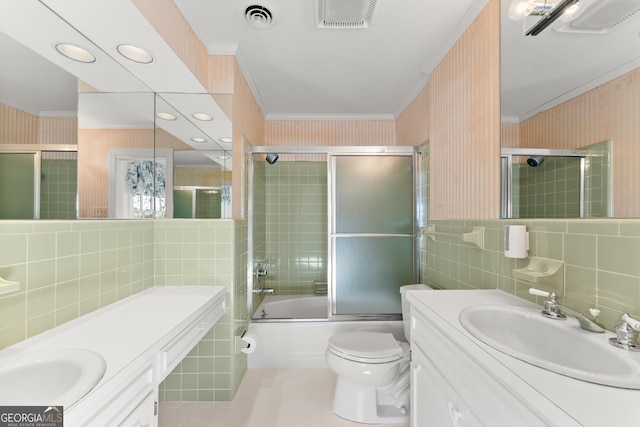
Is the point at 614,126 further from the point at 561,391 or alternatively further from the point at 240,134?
the point at 240,134

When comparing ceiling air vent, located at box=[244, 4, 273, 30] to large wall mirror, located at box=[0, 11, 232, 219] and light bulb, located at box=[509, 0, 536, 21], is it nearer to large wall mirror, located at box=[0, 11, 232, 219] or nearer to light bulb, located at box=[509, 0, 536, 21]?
large wall mirror, located at box=[0, 11, 232, 219]

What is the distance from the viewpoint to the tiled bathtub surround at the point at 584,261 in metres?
0.82

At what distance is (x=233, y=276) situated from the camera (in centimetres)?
191

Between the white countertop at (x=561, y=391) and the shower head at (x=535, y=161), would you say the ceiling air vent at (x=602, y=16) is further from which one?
the white countertop at (x=561, y=391)

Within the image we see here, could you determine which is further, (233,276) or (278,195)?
(278,195)

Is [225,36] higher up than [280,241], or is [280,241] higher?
[225,36]

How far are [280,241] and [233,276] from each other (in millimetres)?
1521

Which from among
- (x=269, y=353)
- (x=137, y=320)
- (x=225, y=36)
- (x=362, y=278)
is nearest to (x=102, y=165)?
(x=137, y=320)

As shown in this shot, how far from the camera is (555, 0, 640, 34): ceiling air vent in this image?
0.88m

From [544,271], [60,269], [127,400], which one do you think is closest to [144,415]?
[127,400]

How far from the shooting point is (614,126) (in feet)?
2.93

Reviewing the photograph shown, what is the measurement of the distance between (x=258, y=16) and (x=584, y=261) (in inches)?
75.5

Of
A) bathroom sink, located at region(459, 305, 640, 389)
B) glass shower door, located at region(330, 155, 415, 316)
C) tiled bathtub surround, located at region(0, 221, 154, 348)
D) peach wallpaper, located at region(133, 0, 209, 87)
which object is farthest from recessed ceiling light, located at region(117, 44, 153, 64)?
bathroom sink, located at region(459, 305, 640, 389)

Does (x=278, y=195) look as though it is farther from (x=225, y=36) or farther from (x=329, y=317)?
(x=225, y=36)
